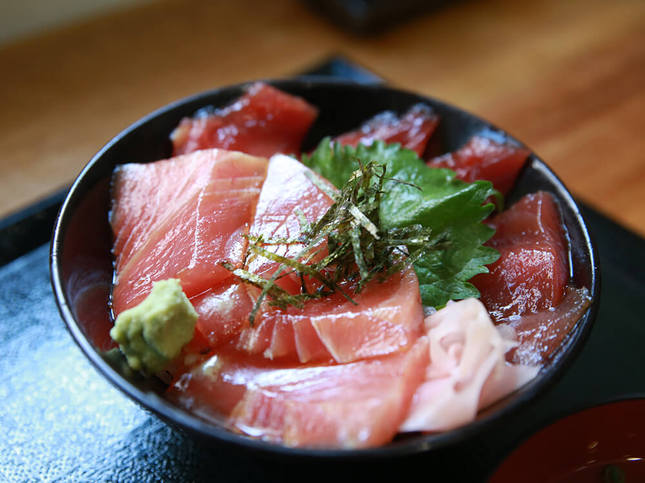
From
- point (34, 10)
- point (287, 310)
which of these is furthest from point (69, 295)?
point (34, 10)

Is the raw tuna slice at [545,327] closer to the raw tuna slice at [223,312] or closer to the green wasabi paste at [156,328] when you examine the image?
the raw tuna slice at [223,312]

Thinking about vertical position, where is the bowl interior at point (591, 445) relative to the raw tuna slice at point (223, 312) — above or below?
below

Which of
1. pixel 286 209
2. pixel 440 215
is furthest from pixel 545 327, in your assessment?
pixel 286 209

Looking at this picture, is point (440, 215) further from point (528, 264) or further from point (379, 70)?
point (379, 70)

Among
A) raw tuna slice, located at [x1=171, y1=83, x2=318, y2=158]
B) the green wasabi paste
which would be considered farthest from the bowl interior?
raw tuna slice, located at [x1=171, y1=83, x2=318, y2=158]

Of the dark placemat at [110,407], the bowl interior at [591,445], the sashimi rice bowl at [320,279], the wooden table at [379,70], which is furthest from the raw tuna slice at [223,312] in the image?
the wooden table at [379,70]

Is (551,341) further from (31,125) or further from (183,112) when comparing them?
(31,125)

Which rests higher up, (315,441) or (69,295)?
(69,295)

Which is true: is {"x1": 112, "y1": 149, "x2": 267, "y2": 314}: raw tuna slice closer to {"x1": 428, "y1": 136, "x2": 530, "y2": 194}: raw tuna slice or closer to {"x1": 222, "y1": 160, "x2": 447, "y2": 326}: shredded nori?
{"x1": 222, "y1": 160, "x2": 447, "y2": 326}: shredded nori
